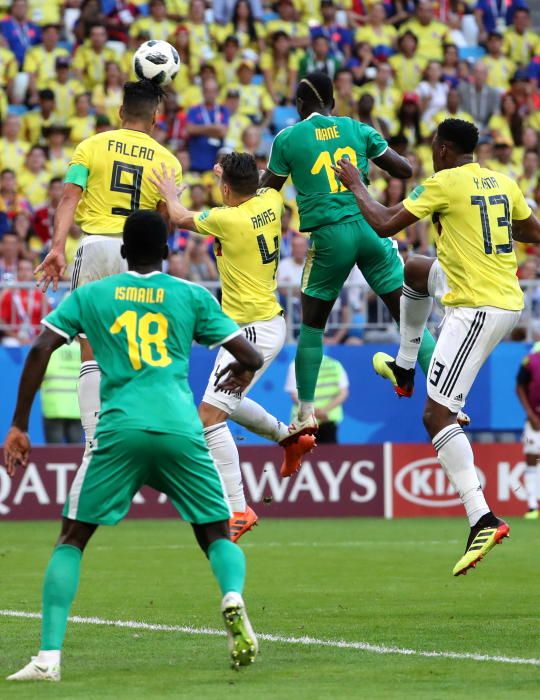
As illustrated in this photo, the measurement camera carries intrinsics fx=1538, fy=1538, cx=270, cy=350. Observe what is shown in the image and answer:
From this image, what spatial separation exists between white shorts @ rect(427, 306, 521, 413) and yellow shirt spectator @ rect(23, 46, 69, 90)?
564 inches

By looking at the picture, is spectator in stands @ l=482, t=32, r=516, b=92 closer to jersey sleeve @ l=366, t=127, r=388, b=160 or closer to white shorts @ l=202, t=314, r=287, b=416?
jersey sleeve @ l=366, t=127, r=388, b=160

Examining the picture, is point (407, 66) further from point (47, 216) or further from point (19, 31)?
point (47, 216)

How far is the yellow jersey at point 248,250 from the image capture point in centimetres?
1153

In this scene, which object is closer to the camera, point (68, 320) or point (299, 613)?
point (68, 320)

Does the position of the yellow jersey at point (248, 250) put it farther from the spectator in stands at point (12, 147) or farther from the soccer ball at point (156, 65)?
the spectator in stands at point (12, 147)

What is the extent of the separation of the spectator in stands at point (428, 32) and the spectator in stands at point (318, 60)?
2.27 m

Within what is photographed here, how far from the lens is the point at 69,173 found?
37.2 ft

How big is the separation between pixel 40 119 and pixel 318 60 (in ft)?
16.0

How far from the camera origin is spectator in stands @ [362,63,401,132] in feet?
81.5

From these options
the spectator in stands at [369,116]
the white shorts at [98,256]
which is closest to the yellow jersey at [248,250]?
the white shorts at [98,256]

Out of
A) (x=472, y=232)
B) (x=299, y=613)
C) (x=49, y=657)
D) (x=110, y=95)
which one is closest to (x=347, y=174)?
(x=472, y=232)

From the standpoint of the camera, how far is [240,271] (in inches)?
461

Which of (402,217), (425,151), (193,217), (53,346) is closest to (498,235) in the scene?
(402,217)

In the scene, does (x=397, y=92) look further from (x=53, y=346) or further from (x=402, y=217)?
(x=53, y=346)
